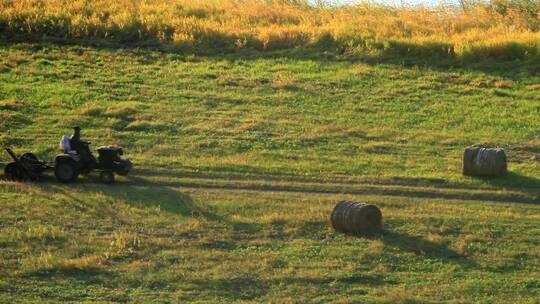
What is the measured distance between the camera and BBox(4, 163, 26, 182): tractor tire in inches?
890

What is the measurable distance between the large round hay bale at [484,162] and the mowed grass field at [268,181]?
0.98 ft

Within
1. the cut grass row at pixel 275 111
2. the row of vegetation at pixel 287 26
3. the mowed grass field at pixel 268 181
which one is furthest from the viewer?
the row of vegetation at pixel 287 26

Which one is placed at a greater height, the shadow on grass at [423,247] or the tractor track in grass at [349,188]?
the tractor track in grass at [349,188]

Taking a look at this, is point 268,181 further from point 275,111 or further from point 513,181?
point 275,111

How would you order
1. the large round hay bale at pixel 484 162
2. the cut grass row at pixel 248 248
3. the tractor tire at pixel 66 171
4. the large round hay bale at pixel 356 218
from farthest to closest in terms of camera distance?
the large round hay bale at pixel 484 162
the tractor tire at pixel 66 171
the large round hay bale at pixel 356 218
the cut grass row at pixel 248 248

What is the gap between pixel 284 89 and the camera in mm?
30797

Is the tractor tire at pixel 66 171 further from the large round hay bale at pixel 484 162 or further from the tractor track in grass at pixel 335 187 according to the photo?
the large round hay bale at pixel 484 162

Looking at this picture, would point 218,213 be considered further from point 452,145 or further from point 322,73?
point 322,73

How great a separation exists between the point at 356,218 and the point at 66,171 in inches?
263

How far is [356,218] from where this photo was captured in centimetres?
1911

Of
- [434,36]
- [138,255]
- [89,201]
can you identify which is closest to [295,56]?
[434,36]

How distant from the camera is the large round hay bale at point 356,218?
19.1 meters

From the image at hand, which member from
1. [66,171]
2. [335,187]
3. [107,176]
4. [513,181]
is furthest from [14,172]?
[513,181]

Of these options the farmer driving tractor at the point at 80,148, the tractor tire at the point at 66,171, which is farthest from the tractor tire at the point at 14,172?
the farmer driving tractor at the point at 80,148
